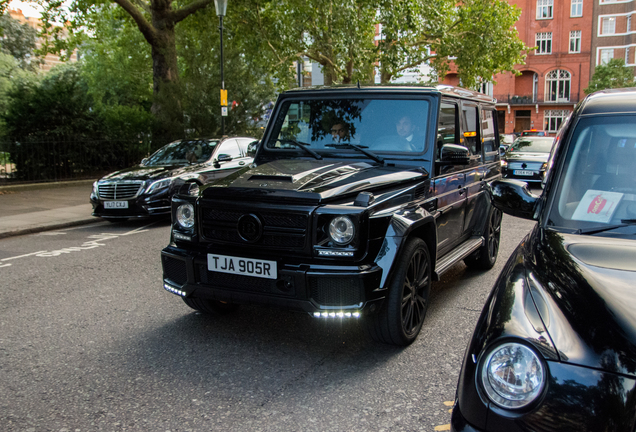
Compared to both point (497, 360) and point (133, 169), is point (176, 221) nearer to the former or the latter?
point (497, 360)

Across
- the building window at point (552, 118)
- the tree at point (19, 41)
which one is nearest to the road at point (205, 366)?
the tree at point (19, 41)

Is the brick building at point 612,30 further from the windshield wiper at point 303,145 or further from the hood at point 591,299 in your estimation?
the hood at point 591,299

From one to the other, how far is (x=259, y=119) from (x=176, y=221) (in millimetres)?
16798

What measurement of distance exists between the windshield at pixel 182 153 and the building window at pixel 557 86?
5957cm

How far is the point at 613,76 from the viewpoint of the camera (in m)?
55.1

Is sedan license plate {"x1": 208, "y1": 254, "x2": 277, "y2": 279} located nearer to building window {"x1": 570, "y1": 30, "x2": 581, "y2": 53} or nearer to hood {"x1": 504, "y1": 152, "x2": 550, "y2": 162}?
hood {"x1": 504, "y1": 152, "x2": 550, "y2": 162}

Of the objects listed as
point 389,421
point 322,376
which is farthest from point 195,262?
point 389,421

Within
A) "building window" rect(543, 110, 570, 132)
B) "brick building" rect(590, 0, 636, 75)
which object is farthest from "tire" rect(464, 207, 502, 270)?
"brick building" rect(590, 0, 636, 75)

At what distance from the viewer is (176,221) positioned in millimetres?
4105

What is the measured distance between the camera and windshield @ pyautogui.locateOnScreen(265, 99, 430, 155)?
467 cm

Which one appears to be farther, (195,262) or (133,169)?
(133,169)

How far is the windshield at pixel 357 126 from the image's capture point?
4668 mm

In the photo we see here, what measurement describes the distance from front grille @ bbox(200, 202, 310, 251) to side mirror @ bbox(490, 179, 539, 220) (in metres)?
1.17

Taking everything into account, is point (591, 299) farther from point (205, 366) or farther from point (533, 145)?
point (533, 145)
